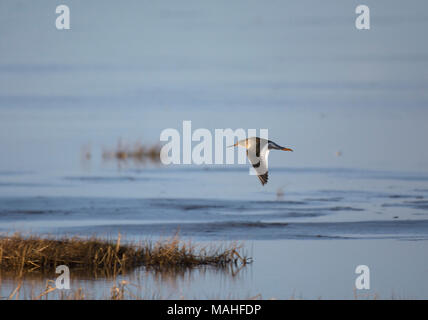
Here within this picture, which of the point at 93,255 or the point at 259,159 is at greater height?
the point at 259,159

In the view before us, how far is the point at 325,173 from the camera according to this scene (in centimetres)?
2791

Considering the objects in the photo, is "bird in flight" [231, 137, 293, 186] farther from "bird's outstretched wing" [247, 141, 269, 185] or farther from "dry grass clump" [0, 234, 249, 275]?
"dry grass clump" [0, 234, 249, 275]

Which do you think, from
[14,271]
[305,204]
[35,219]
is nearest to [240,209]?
[305,204]

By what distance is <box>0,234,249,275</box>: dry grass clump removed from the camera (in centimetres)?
1003

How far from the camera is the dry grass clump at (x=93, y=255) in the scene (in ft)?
32.9

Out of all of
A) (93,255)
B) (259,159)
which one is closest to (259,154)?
(259,159)

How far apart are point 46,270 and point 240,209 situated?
28.2 ft

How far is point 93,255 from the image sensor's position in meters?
10.4

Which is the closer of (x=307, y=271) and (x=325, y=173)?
(x=307, y=271)

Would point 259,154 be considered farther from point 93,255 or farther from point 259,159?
point 93,255

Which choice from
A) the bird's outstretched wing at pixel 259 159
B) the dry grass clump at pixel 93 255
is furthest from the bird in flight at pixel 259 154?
the dry grass clump at pixel 93 255

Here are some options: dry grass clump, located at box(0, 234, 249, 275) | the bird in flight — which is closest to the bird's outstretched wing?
the bird in flight

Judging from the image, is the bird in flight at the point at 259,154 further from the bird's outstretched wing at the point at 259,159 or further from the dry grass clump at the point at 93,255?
the dry grass clump at the point at 93,255
